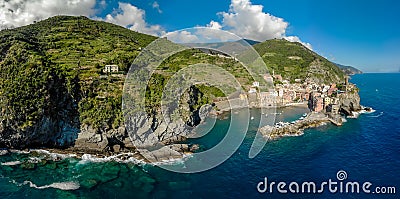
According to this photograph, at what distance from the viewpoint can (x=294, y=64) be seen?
96.7m

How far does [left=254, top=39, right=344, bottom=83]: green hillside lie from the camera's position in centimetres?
8719

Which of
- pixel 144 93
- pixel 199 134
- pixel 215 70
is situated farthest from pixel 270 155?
pixel 215 70

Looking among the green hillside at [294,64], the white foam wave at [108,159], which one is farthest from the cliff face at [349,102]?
the white foam wave at [108,159]

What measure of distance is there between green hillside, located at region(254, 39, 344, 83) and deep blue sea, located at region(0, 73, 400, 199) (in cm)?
5394

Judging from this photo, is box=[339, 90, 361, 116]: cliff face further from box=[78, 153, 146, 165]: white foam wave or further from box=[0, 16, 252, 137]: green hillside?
box=[78, 153, 146, 165]: white foam wave

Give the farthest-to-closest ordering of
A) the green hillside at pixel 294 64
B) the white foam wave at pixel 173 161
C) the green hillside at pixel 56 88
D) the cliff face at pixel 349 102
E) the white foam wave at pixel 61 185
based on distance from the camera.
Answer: the green hillside at pixel 294 64
the cliff face at pixel 349 102
the green hillside at pixel 56 88
the white foam wave at pixel 173 161
the white foam wave at pixel 61 185

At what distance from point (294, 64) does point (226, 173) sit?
7926 centimetres

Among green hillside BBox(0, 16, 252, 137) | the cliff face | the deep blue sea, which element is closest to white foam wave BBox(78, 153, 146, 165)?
the deep blue sea

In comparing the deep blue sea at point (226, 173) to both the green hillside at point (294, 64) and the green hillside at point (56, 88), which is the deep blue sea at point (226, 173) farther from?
the green hillside at point (294, 64)

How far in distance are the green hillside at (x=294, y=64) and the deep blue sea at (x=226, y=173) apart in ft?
177

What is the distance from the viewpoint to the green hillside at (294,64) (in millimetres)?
87188

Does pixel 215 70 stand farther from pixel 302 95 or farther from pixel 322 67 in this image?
pixel 322 67

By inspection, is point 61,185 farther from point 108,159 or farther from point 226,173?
point 226,173

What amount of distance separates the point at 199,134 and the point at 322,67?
7187cm
